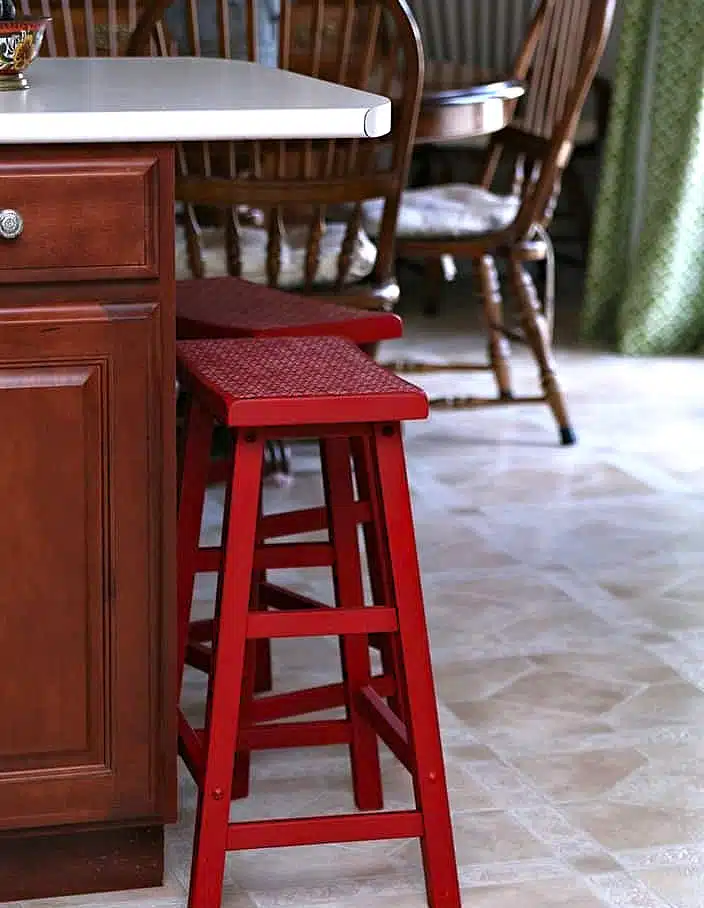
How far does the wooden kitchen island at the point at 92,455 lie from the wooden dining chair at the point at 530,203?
175 centimetres

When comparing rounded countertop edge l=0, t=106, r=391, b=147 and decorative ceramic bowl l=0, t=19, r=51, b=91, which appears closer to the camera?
rounded countertop edge l=0, t=106, r=391, b=147

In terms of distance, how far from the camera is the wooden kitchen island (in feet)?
5.41

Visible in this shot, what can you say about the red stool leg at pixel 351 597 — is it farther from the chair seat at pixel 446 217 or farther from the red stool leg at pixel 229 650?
the chair seat at pixel 446 217

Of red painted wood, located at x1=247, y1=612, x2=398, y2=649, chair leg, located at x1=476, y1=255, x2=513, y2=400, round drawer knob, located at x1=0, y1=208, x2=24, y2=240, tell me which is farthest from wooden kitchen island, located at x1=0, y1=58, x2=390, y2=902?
chair leg, located at x1=476, y1=255, x2=513, y2=400

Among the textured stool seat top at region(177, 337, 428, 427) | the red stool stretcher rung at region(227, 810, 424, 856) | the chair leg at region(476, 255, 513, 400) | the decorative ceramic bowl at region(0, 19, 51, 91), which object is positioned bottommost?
the chair leg at region(476, 255, 513, 400)

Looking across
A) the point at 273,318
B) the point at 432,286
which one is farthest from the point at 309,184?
the point at 432,286

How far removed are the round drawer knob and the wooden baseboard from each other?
686 millimetres

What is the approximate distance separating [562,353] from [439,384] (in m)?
0.58

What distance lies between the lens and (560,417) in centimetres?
381

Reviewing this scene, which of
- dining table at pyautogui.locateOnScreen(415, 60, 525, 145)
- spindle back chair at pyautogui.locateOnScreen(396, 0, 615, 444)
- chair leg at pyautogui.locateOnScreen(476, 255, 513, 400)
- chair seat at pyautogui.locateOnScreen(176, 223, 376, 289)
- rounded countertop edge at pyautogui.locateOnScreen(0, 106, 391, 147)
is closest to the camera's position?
rounded countertop edge at pyautogui.locateOnScreen(0, 106, 391, 147)

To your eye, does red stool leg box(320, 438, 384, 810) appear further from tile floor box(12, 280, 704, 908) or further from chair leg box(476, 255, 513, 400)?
chair leg box(476, 255, 513, 400)

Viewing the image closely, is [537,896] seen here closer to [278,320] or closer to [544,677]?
[544,677]

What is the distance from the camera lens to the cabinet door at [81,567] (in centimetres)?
169

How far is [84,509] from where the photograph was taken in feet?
5.70
